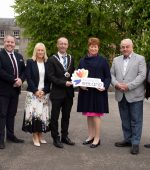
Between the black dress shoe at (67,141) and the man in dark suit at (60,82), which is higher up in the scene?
the man in dark suit at (60,82)

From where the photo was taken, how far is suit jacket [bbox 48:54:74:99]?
26.2 ft

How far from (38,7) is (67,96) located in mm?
24917

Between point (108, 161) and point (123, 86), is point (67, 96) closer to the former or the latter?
point (123, 86)

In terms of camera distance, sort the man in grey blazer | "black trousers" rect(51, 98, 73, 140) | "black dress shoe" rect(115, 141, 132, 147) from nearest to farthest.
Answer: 1. the man in grey blazer
2. "black trousers" rect(51, 98, 73, 140)
3. "black dress shoe" rect(115, 141, 132, 147)

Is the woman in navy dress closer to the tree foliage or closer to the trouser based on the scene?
the trouser

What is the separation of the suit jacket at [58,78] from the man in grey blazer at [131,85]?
92cm

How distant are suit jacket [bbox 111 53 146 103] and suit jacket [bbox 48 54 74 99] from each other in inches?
36.6

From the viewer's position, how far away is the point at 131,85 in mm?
7836

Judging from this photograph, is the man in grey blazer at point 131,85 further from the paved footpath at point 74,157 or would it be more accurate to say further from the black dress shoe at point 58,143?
the black dress shoe at point 58,143

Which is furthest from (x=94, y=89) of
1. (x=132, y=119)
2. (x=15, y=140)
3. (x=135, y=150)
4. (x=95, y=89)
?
(x=15, y=140)

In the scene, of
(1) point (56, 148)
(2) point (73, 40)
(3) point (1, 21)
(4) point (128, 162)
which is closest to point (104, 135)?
(1) point (56, 148)

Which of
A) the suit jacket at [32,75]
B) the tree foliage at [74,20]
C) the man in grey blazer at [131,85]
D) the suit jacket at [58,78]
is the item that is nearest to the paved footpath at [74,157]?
the man in grey blazer at [131,85]

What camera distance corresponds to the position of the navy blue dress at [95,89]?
8086mm

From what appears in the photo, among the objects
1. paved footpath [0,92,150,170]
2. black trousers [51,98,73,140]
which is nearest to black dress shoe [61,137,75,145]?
paved footpath [0,92,150,170]
